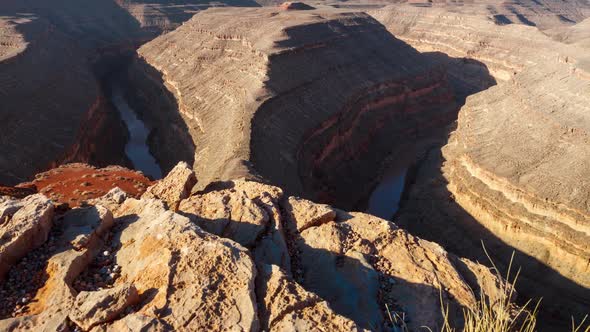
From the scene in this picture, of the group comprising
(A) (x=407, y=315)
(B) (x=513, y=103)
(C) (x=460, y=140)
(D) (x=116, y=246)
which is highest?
(D) (x=116, y=246)

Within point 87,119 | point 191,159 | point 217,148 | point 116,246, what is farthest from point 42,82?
point 116,246

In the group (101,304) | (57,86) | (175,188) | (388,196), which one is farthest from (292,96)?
(101,304)

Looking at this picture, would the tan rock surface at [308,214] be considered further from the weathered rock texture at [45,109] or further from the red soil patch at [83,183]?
the weathered rock texture at [45,109]

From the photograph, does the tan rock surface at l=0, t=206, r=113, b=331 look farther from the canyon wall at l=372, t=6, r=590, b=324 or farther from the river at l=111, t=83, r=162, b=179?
the river at l=111, t=83, r=162, b=179

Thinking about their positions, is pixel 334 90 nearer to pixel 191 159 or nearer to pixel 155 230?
pixel 191 159

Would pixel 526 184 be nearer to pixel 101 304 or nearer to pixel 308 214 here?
pixel 308 214

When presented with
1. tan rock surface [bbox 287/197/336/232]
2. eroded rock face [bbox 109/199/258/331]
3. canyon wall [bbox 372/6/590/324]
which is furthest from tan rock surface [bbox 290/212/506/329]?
canyon wall [bbox 372/6/590/324]

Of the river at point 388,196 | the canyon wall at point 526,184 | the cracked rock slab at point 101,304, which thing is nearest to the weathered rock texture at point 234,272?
the cracked rock slab at point 101,304
